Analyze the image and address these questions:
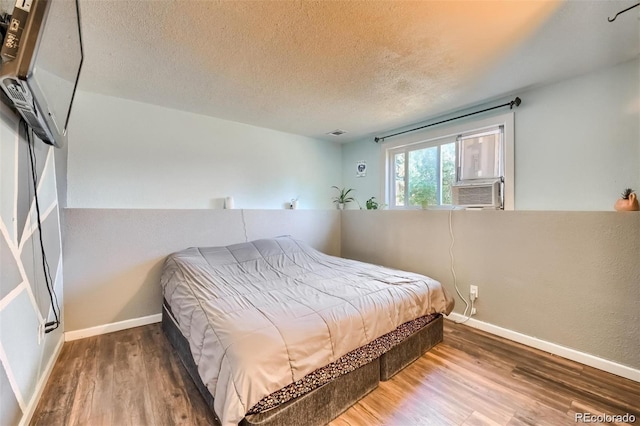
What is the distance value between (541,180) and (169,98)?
3653mm

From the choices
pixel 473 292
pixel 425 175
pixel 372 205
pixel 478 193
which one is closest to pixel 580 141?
pixel 478 193

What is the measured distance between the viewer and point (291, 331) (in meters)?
1.45

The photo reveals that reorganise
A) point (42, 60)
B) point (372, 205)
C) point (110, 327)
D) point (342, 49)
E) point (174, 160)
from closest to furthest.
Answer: point (42, 60)
point (342, 49)
point (110, 327)
point (174, 160)
point (372, 205)

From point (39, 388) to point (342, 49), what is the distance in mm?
2918

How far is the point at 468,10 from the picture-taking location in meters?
1.52

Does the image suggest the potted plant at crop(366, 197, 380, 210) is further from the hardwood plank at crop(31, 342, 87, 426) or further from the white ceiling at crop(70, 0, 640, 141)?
the hardwood plank at crop(31, 342, 87, 426)

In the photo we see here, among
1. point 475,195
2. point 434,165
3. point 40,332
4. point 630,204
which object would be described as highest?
point 434,165

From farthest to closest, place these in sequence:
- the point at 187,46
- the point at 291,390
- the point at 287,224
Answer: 1. the point at 287,224
2. the point at 187,46
3. the point at 291,390

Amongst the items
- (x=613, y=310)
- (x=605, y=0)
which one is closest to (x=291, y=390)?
(x=613, y=310)

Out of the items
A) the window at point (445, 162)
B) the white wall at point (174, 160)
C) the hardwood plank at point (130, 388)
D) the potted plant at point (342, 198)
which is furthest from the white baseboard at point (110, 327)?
the window at point (445, 162)

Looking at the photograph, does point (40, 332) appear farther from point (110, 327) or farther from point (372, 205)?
point (372, 205)

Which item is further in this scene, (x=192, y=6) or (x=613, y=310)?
(x=613, y=310)

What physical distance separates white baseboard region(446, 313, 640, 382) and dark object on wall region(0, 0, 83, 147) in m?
3.54

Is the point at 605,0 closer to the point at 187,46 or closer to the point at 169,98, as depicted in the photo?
the point at 187,46
